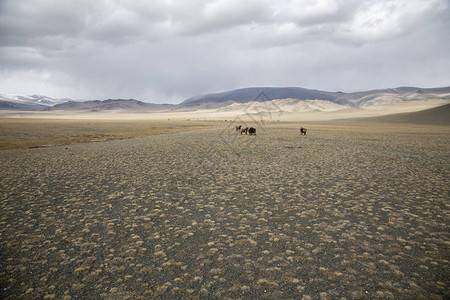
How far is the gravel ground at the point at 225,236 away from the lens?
407cm

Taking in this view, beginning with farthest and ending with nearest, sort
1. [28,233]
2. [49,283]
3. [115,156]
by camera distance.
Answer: [115,156] → [28,233] → [49,283]

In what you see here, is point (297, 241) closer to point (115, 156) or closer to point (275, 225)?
point (275, 225)

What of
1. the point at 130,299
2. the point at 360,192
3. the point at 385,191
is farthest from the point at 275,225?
the point at 385,191

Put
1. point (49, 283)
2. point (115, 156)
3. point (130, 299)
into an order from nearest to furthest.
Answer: point (130, 299) < point (49, 283) < point (115, 156)

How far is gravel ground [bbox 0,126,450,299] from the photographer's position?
160 inches

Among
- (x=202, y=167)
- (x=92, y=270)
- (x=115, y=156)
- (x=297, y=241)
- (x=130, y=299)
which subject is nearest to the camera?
(x=130, y=299)

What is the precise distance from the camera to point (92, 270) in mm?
4477

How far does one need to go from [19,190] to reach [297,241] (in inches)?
375

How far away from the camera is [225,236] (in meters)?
5.66

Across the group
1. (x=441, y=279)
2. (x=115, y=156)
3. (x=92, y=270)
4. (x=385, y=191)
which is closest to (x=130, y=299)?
(x=92, y=270)

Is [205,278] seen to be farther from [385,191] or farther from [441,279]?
[385,191]

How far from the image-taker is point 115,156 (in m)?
16.7

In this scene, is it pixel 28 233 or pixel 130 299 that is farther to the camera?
pixel 28 233

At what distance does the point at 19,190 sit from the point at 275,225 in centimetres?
895
